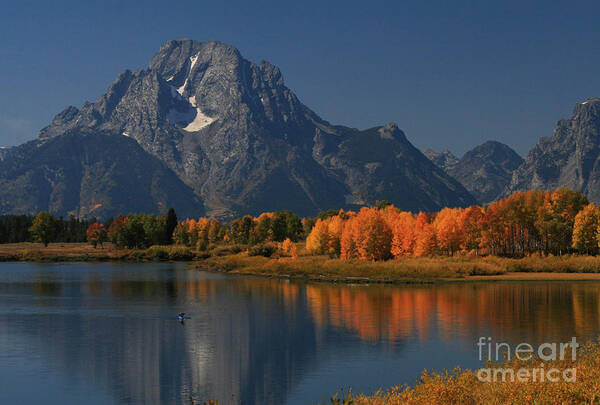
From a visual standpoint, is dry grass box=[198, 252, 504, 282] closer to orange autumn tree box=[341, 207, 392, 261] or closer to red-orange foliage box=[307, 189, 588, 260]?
orange autumn tree box=[341, 207, 392, 261]

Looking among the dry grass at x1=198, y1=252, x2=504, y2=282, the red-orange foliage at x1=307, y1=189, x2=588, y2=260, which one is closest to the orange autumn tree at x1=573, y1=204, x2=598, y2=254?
the red-orange foliage at x1=307, y1=189, x2=588, y2=260

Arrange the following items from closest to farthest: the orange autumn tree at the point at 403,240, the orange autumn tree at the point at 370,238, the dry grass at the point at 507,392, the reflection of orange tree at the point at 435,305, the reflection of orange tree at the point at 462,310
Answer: the dry grass at the point at 507,392 < the reflection of orange tree at the point at 462,310 < the reflection of orange tree at the point at 435,305 < the orange autumn tree at the point at 370,238 < the orange autumn tree at the point at 403,240

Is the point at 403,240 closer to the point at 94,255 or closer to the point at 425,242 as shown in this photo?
the point at 425,242

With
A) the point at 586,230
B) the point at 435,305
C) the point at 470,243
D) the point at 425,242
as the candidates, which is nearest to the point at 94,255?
the point at 425,242

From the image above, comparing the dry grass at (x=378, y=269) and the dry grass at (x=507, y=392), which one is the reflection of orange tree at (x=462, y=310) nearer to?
the dry grass at (x=378, y=269)

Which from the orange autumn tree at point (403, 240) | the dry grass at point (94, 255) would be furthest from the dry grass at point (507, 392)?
the dry grass at point (94, 255)

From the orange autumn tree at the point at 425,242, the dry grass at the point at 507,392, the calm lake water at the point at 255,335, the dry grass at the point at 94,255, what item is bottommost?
the calm lake water at the point at 255,335

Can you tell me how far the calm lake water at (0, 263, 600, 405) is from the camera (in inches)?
1551

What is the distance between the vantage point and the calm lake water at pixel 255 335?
3941 cm

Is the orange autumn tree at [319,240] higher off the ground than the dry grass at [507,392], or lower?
higher

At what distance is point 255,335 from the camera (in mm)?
57406

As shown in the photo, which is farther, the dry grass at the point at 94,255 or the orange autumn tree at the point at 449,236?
the dry grass at the point at 94,255

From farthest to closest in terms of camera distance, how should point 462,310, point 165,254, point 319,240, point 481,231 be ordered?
point 165,254 < point 319,240 < point 481,231 < point 462,310

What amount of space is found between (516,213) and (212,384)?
107768 mm
